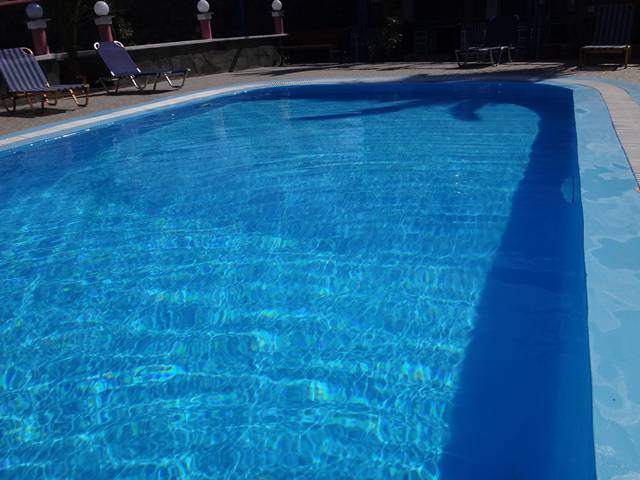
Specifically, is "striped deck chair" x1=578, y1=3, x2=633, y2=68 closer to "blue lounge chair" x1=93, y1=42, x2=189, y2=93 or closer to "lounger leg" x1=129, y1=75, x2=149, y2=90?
"blue lounge chair" x1=93, y1=42, x2=189, y2=93

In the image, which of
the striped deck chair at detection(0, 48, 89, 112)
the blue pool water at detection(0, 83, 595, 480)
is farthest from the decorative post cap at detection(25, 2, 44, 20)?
the blue pool water at detection(0, 83, 595, 480)

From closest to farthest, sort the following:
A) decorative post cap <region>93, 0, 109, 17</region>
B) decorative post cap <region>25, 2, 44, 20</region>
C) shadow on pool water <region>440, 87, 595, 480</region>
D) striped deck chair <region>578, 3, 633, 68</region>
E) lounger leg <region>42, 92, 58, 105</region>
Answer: shadow on pool water <region>440, 87, 595, 480</region>, lounger leg <region>42, 92, 58, 105</region>, striped deck chair <region>578, 3, 633, 68</region>, decorative post cap <region>25, 2, 44, 20</region>, decorative post cap <region>93, 0, 109, 17</region>

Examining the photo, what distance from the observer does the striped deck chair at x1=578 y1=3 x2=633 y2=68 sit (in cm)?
1076

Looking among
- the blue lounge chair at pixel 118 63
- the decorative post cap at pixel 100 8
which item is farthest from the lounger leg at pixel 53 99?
the decorative post cap at pixel 100 8

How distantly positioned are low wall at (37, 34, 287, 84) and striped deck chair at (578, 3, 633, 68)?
8.13 meters

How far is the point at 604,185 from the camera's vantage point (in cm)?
396

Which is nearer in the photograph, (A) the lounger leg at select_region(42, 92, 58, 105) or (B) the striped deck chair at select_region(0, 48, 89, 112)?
(B) the striped deck chair at select_region(0, 48, 89, 112)

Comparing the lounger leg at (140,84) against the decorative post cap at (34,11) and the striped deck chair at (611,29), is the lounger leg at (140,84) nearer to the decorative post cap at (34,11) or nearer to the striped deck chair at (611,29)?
the decorative post cap at (34,11)

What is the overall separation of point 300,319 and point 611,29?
10.2 meters

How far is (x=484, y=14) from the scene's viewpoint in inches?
627

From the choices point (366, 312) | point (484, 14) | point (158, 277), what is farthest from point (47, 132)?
point (484, 14)

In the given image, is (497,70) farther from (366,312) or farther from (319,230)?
(366,312)

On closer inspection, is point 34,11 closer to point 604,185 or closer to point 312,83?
point 312,83

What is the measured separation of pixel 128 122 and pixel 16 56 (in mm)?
2115
